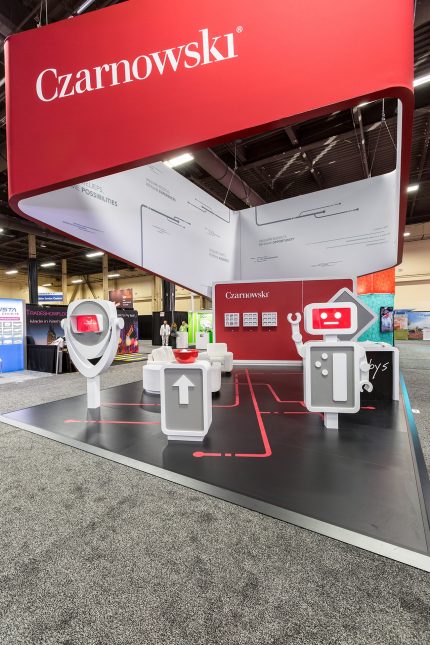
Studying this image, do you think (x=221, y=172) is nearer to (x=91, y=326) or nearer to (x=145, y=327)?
(x=91, y=326)

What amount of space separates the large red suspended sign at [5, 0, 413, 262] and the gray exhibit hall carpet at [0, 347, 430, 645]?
88.3 inches

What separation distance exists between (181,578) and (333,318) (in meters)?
2.52

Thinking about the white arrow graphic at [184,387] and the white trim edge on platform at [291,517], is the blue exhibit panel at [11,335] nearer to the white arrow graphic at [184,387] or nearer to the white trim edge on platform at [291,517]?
the white trim edge on platform at [291,517]

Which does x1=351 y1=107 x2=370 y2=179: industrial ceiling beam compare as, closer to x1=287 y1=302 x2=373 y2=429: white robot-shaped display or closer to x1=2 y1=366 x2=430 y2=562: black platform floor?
x1=287 y1=302 x2=373 y2=429: white robot-shaped display

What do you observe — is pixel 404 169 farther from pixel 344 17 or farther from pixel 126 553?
pixel 126 553

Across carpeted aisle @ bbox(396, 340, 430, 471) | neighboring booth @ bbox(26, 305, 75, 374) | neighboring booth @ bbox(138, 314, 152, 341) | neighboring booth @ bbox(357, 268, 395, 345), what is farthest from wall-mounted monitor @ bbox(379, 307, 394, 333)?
neighboring booth @ bbox(138, 314, 152, 341)

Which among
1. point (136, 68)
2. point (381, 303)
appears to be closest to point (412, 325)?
point (381, 303)

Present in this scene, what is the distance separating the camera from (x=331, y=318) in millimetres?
3135

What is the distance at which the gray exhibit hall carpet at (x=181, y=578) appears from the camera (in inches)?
42.8

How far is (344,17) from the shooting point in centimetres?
180

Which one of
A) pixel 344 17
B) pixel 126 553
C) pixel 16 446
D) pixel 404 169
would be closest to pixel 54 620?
pixel 126 553

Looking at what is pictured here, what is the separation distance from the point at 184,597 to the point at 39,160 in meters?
2.82

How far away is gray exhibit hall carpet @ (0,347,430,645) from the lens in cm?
109

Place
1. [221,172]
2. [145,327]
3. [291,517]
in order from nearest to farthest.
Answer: [291,517] → [221,172] → [145,327]
